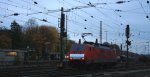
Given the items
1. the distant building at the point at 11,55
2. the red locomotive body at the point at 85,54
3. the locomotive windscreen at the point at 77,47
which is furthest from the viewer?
the distant building at the point at 11,55

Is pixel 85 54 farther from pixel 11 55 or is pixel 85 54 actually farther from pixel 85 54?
pixel 11 55

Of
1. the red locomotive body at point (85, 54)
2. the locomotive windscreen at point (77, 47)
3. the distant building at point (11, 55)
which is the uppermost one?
the locomotive windscreen at point (77, 47)

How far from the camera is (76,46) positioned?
41.5 meters

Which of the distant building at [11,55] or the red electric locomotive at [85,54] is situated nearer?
the red electric locomotive at [85,54]

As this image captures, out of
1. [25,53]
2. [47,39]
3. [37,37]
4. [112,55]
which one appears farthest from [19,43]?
[112,55]

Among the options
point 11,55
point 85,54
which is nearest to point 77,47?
point 85,54

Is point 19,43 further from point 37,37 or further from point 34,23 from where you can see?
point 34,23

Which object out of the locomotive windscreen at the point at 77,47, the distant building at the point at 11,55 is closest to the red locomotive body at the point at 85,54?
the locomotive windscreen at the point at 77,47

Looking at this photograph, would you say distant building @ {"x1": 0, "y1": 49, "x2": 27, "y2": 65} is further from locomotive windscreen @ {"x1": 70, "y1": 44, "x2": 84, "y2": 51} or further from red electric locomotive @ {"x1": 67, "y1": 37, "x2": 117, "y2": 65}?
locomotive windscreen @ {"x1": 70, "y1": 44, "x2": 84, "y2": 51}

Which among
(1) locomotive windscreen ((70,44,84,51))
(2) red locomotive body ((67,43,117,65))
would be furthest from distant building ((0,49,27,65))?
(1) locomotive windscreen ((70,44,84,51))

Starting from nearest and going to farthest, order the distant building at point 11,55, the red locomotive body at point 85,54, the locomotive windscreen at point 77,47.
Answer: the red locomotive body at point 85,54
the locomotive windscreen at point 77,47
the distant building at point 11,55

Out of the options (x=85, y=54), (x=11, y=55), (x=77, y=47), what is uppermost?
(x=77, y=47)

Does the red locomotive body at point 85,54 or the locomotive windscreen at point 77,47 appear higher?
the locomotive windscreen at point 77,47

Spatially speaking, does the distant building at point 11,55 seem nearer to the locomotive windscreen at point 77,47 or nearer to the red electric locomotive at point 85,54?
the red electric locomotive at point 85,54
